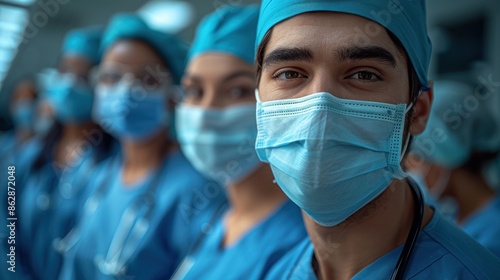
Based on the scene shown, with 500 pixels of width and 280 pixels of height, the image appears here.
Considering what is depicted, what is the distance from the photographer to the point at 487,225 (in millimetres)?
2105

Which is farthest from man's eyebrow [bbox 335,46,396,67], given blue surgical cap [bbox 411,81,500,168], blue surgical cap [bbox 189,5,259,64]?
blue surgical cap [bbox 411,81,500,168]

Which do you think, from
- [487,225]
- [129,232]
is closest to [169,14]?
[129,232]

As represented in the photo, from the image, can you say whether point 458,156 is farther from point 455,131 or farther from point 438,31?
point 438,31

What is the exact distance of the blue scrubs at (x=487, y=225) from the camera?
1.99 meters

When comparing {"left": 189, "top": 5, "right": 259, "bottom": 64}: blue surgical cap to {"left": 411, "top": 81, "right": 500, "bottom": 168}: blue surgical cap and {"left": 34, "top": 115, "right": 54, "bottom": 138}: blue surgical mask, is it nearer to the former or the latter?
{"left": 411, "top": 81, "right": 500, "bottom": 168}: blue surgical cap

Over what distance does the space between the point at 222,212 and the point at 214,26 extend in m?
0.81

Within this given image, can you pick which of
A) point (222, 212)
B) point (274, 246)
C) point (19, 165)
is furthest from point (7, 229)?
point (19, 165)

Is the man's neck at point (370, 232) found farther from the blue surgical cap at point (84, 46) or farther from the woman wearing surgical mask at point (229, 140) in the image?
the blue surgical cap at point (84, 46)

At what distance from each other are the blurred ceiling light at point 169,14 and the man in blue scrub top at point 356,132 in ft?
14.8

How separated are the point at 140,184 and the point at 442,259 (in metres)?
1.70

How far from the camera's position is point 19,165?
13.4 ft

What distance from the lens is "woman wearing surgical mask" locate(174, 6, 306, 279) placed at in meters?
1.62

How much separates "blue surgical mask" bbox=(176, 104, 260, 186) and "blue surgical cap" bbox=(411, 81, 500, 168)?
1058 millimetres

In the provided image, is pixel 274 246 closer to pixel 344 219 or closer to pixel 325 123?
pixel 344 219
